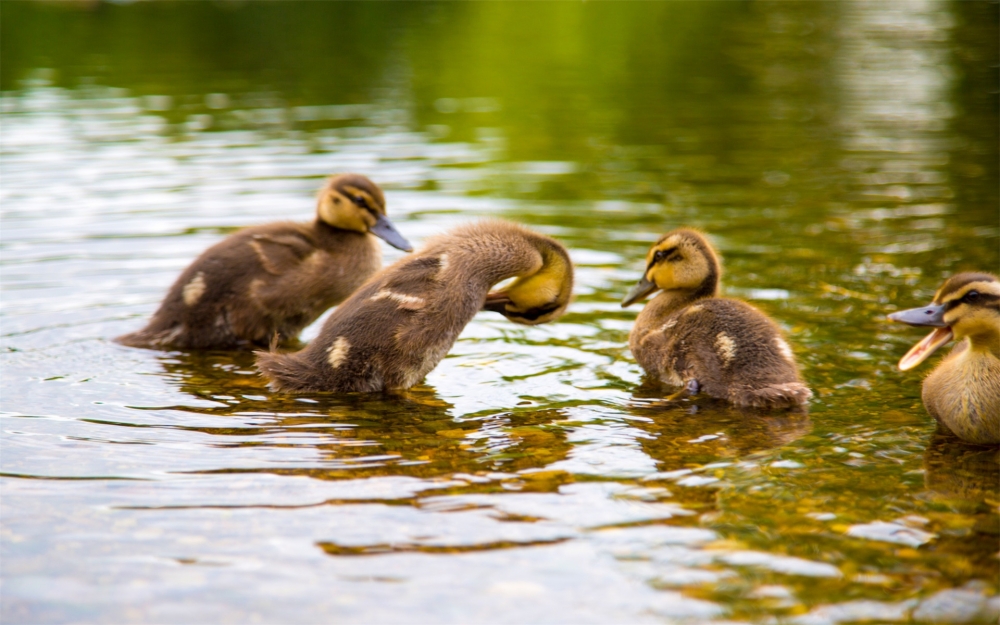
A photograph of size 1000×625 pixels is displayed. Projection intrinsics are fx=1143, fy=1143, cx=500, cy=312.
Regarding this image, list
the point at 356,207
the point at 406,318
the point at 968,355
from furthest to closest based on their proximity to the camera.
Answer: the point at 356,207 → the point at 406,318 → the point at 968,355

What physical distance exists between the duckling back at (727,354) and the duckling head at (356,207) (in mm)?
1898

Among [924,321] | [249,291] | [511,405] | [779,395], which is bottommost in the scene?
[511,405]

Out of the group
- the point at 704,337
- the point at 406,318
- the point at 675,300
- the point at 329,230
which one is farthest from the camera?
the point at 329,230

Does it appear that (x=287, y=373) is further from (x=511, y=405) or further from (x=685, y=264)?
(x=685, y=264)

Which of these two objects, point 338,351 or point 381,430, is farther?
point 338,351

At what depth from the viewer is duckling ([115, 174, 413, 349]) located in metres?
7.31

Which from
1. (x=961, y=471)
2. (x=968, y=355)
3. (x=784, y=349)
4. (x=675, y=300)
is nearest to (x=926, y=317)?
(x=968, y=355)

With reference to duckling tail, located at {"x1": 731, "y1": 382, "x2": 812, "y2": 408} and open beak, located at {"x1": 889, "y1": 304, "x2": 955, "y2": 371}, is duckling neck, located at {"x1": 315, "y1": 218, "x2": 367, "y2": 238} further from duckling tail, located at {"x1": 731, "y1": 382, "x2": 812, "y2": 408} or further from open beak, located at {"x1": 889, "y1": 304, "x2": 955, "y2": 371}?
open beak, located at {"x1": 889, "y1": 304, "x2": 955, "y2": 371}

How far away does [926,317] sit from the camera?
5.55 m

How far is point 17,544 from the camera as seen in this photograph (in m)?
4.35

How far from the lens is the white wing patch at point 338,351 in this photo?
6289mm

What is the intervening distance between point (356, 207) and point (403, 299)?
1.49m

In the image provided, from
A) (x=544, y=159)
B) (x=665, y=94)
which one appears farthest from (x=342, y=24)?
(x=544, y=159)

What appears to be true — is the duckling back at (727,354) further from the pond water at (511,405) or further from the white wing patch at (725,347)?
the pond water at (511,405)
